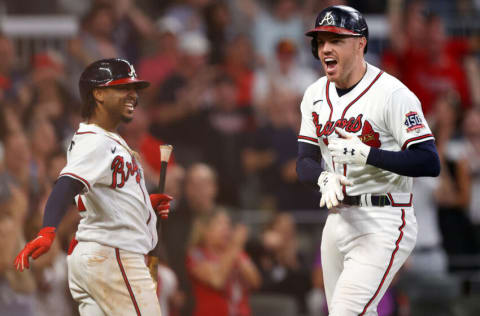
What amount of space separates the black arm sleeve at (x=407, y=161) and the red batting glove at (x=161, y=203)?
3.91ft

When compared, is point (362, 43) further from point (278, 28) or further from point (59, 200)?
point (278, 28)

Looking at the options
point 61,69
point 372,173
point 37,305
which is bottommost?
point 37,305

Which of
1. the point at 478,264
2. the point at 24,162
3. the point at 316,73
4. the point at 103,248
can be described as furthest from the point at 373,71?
the point at 316,73

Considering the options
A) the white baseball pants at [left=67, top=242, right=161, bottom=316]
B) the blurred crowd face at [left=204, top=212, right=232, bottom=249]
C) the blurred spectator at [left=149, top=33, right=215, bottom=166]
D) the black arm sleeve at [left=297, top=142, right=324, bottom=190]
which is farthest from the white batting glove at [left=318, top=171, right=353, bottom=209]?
the blurred spectator at [left=149, top=33, right=215, bottom=166]

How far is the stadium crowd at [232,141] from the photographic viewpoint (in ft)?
21.5

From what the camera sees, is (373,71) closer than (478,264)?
Yes

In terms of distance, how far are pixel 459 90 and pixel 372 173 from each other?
5764 mm

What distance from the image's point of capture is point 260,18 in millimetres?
9609

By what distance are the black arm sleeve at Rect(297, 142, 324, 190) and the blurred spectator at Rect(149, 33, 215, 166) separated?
377cm

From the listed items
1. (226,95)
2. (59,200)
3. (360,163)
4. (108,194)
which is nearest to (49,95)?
(226,95)

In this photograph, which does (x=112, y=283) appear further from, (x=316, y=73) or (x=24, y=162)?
(x=316, y=73)

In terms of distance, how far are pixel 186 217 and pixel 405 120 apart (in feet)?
11.2

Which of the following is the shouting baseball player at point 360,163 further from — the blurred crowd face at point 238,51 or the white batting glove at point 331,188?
the blurred crowd face at point 238,51

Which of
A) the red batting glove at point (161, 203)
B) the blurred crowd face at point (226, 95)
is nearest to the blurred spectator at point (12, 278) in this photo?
the red batting glove at point (161, 203)
